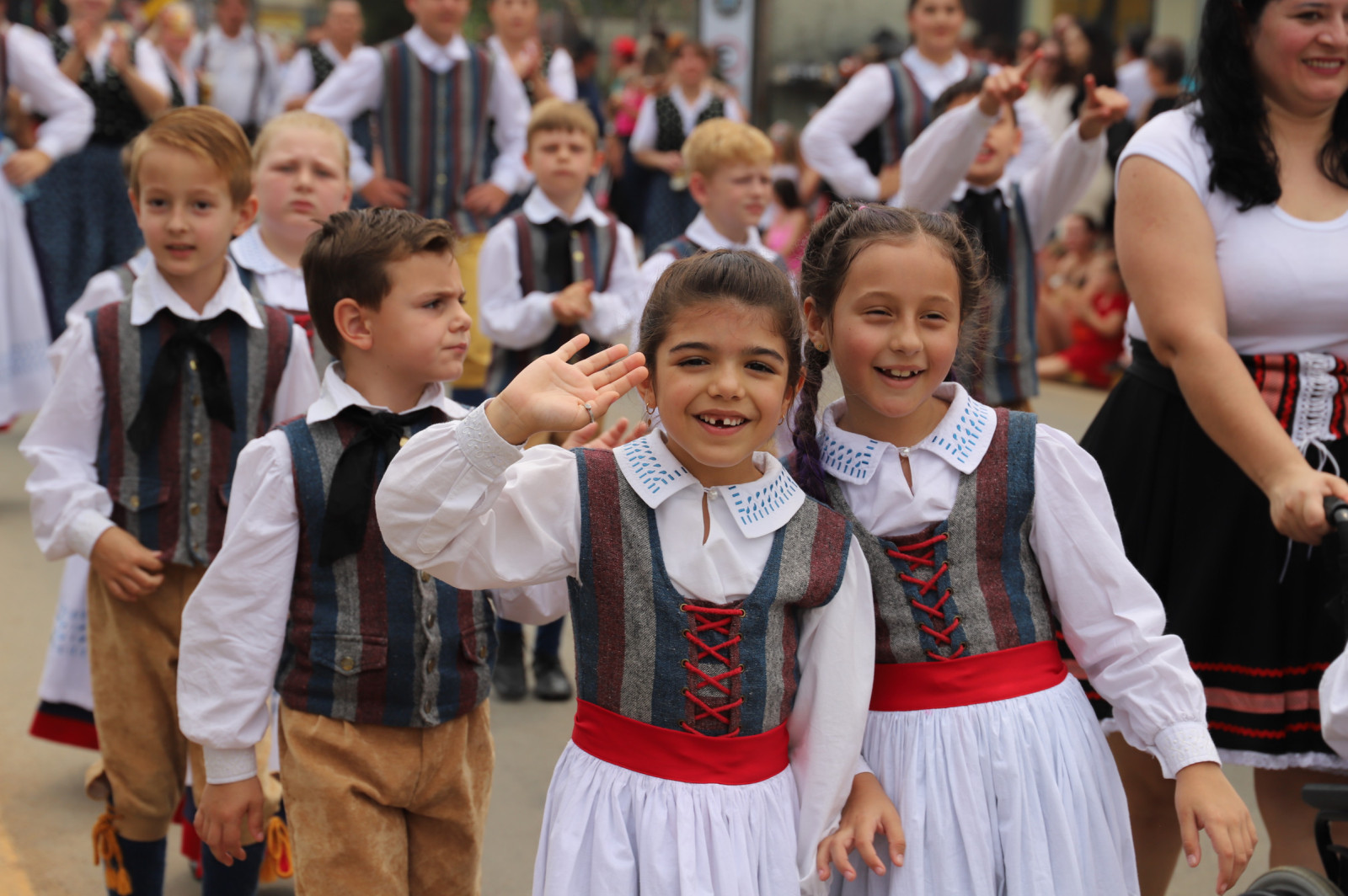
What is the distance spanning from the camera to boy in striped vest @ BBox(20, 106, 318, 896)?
265 cm

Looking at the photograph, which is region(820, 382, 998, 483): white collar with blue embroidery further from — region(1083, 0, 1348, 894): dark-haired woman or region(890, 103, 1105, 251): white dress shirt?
region(890, 103, 1105, 251): white dress shirt

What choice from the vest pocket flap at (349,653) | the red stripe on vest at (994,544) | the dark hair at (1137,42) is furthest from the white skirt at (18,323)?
the dark hair at (1137,42)

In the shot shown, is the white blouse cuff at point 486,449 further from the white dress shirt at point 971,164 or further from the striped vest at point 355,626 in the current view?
the white dress shirt at point 971,164

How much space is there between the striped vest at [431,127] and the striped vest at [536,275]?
148cm

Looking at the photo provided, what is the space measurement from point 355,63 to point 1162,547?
4.35m

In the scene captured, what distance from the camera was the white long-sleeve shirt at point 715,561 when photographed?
189cm

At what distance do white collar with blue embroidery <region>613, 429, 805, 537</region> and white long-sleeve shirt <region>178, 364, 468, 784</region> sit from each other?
56 centimetres

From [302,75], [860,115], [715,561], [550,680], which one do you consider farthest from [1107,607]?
[302,75]

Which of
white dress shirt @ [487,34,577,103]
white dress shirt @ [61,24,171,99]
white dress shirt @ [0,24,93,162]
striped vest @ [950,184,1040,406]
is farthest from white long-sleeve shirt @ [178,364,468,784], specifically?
white dress shirt @ [487,34,577,103]

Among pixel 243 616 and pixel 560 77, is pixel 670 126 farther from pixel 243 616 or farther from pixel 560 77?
pixel 243 616

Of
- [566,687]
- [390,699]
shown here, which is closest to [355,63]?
[566,687]

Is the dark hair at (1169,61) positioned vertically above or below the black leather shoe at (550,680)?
above

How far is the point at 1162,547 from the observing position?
2.62 metres

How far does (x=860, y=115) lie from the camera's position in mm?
5418
